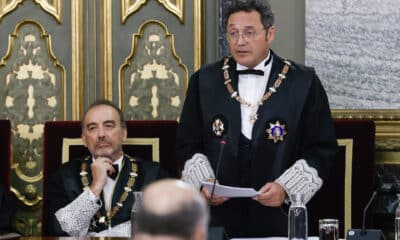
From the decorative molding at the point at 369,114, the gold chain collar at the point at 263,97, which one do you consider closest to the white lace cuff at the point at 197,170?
the gold chain collar at the point at 263,97

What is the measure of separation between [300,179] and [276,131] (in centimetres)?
21

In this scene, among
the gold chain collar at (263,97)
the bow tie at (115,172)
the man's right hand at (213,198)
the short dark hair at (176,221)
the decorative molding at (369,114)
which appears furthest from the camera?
the decorative molding at (369,114)

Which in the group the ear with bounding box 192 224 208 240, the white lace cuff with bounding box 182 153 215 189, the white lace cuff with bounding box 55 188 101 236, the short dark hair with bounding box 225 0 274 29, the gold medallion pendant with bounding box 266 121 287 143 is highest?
the short dark hair with bounding box 225 0 274 29

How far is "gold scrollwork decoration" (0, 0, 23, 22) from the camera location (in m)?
4.32

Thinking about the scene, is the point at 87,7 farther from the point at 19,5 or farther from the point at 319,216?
the point at 319,216

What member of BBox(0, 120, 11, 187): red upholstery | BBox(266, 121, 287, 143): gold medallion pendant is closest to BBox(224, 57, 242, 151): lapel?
BBox(266, 121, 287, 143): gold medallion pendant

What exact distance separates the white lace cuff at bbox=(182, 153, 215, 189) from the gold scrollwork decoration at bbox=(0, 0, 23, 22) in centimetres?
209

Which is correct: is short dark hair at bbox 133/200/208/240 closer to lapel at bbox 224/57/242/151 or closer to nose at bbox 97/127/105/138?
lapel at bbox 224/57/242/151

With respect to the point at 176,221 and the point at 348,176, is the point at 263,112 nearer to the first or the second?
the point at 348,176

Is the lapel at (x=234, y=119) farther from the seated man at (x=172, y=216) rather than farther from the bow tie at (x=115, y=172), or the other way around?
the seated man at (x=172, y=216)

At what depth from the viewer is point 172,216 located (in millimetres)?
537

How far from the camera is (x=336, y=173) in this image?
340 centimetres

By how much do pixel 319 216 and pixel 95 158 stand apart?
3.23 ft

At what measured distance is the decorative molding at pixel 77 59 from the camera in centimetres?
432
